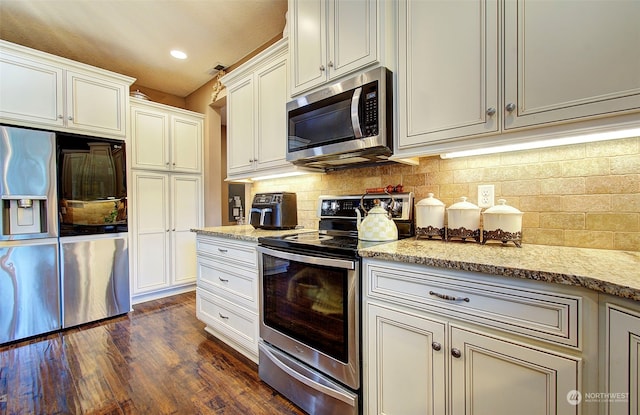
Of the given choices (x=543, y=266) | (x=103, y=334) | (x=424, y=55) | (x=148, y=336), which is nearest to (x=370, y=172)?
(x=424, y=55)

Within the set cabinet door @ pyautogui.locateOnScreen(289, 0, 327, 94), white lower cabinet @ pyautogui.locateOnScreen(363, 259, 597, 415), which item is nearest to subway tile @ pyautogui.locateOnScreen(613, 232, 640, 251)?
white lower cabinet @ pyautogui.locateOnScreen(363, 259, 597, 415)

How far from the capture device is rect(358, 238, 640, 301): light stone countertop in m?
0.75

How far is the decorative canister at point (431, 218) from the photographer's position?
1499 millimetres

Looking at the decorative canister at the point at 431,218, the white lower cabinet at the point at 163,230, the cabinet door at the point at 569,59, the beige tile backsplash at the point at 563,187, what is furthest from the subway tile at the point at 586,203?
the white lower cabinet at the point at 163,230

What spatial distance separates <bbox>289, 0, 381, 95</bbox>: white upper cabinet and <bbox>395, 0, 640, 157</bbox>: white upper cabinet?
17cm

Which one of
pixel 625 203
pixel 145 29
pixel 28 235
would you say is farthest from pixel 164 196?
pixel 625 203

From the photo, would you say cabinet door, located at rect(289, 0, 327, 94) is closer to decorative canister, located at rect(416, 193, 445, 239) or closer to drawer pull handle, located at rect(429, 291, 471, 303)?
decorative canister, located at rect(416, 193, 445, 239)

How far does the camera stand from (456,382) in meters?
1.00

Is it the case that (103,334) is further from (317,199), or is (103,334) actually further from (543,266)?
(543,266)

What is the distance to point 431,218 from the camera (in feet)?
4.96

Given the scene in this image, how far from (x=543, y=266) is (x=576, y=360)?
267 millimetres

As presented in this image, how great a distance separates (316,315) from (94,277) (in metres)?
2.59

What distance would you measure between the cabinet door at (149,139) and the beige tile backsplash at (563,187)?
313 cm

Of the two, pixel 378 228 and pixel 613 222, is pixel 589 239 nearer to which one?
pixel 613 222
